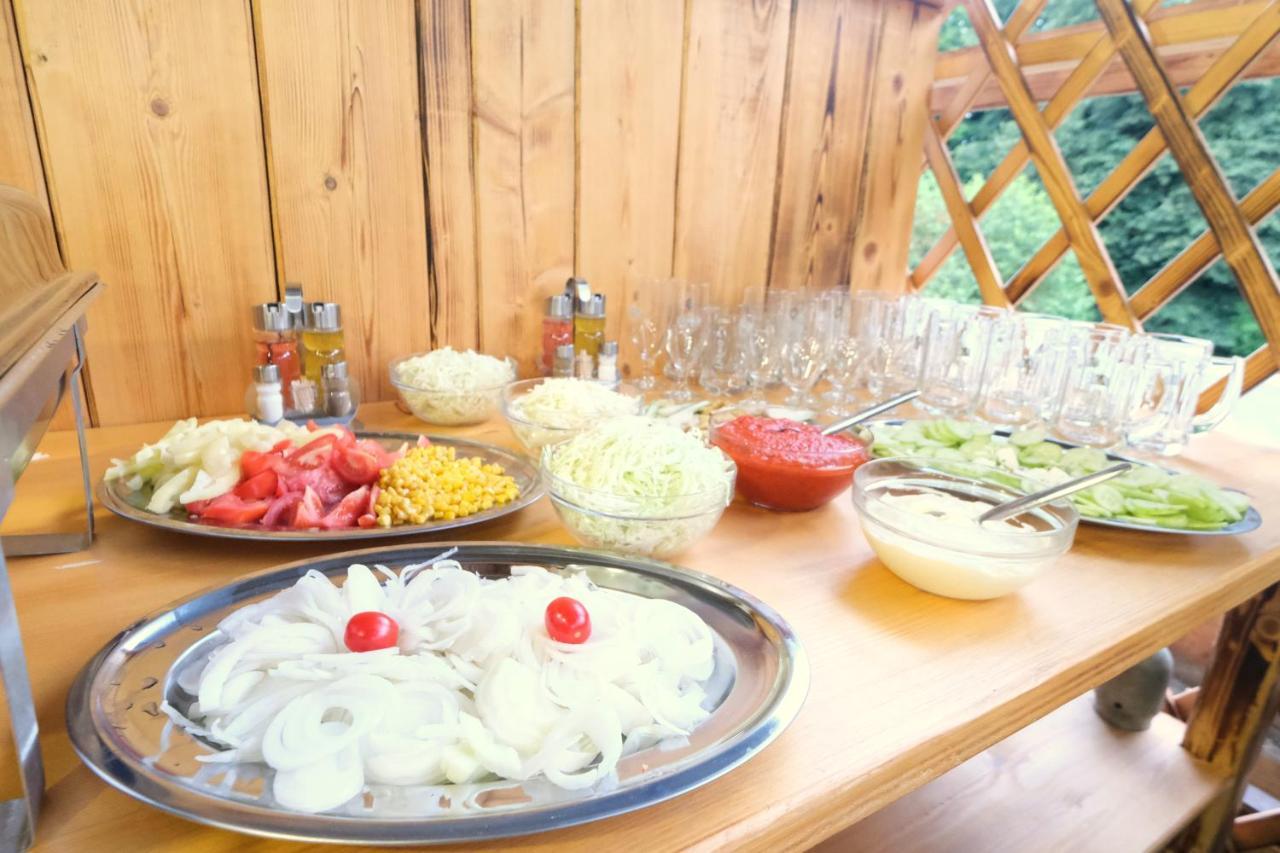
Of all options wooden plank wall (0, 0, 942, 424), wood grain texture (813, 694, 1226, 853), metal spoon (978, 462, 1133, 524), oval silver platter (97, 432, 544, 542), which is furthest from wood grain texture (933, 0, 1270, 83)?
oval silver platter (97, 432, 544, 542)

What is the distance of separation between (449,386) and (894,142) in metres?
1.28

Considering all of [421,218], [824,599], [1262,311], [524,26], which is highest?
[524,26]

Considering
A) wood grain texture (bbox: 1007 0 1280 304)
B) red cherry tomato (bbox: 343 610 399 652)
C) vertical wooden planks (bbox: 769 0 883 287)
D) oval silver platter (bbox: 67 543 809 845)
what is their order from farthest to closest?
vertical wooden planks (bbox: 769 0 883 287)
wood grain texture (bbox: 1007 0 1280 304)
red cherry tomato (bbox: 343 610 399 652)
oval silver platter (bbox: 67 543 809 845)

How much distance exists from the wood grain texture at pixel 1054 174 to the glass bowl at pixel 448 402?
4.38 feet

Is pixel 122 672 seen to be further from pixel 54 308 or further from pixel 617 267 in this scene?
pixel 617 267

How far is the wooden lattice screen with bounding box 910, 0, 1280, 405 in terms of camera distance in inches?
54.4

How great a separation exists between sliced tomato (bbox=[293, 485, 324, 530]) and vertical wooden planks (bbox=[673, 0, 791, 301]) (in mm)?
957

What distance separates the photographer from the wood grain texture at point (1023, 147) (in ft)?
5.04

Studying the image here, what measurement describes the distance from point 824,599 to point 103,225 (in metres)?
1.07

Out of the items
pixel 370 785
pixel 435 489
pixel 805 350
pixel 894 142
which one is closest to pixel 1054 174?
pixel 894 142

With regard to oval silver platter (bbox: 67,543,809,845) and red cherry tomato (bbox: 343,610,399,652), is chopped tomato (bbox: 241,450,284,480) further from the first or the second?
red cherry tomato (bbox: 343,610,399,652)

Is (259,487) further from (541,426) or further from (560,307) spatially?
(560,307)

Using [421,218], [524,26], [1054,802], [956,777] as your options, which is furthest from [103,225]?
[1054,802]

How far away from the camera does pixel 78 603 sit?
641 mm
